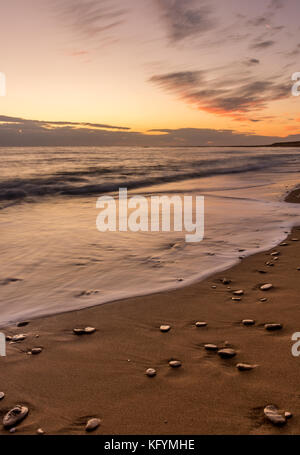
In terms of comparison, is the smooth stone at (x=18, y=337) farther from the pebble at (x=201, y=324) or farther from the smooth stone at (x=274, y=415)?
the smooth stone at (x=274, y=415)

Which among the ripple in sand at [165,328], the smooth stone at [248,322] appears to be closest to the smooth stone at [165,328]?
the ripple in sand at [165,328]

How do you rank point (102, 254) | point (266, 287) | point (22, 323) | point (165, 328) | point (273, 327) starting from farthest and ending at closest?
1. point (102, 254)
2. point (266, 287)
3. point (22, 323)
4. point (165, 328)
5. point (273, 327)

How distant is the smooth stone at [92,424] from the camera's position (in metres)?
2.25

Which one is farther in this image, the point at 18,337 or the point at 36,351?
the point at 18,337

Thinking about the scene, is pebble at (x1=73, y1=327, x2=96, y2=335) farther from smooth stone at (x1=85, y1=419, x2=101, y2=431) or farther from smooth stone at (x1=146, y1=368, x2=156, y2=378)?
smooth stone at (x1=85, y1=419, x2=101, y2=431)

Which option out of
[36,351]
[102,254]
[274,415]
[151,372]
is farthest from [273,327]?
[102,254]

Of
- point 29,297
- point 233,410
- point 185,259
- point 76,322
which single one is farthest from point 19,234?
point 233,410

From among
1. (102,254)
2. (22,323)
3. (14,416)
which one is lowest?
(14,416)

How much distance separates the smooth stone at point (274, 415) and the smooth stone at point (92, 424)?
3.89ft

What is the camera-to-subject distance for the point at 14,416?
7.72 ft

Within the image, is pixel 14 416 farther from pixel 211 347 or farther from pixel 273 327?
pixel 273 327

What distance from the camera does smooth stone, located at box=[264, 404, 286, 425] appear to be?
7.07 ft

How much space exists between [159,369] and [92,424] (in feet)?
2.57
